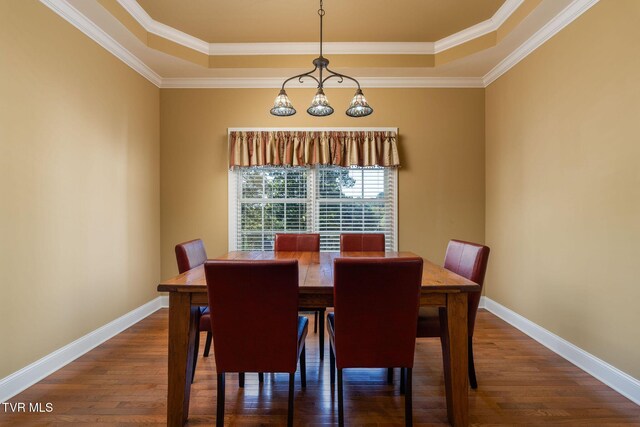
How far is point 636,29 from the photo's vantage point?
6.40 ft

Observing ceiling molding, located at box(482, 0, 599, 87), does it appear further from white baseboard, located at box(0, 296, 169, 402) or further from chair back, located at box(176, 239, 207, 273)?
white baseboard, located at box(0, 296, 169, 402)

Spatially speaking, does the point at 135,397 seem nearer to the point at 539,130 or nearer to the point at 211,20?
the point at 211,20

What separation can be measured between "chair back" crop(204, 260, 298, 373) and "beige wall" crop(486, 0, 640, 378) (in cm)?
214

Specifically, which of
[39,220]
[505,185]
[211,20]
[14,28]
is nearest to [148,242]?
[39,220]

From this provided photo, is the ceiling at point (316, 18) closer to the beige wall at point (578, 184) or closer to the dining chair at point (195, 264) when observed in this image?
the beige wall at point (578, 184)

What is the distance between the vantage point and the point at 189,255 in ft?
7.36

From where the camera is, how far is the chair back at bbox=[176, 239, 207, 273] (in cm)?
216

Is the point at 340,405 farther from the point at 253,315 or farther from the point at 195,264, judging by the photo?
the point at 195,264

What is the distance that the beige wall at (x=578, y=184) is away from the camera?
202cm

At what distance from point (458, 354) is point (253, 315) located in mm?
1072

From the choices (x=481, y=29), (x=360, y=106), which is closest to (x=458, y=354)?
(x=360, y=106)

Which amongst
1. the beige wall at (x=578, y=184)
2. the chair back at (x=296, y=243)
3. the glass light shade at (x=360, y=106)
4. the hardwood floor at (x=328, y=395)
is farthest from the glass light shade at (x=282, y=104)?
the beige wall at (x=578, y=184)

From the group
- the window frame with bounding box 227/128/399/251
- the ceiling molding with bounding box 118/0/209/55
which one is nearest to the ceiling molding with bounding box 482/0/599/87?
the window frame with bounding box 227/128/399/251

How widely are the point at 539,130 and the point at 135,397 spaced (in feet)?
12.3
